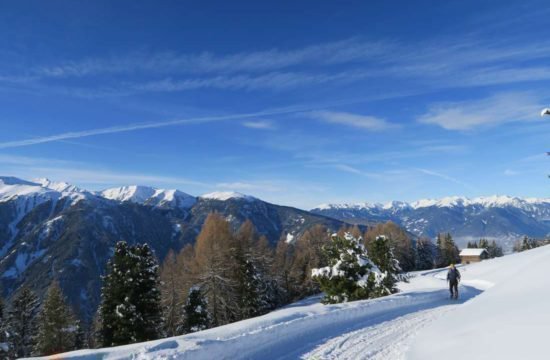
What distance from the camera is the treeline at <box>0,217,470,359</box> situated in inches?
1152

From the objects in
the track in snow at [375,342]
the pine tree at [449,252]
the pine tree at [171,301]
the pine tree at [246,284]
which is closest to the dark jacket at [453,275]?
the track in snow at [375,342]

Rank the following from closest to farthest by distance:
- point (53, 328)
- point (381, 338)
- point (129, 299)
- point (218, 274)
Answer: point (381, 338)
point (129, 299)
point (53, 328)
point (218, 274)

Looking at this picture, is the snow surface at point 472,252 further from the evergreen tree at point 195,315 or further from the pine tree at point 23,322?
the pine tree at point 23,322

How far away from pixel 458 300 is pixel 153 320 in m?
20.8

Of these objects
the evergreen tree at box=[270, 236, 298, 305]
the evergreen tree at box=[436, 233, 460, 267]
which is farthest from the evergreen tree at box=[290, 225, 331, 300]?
the evergreen tree at box=[436, 233, 460, 267]

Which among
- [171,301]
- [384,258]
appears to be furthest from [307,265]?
[384,258]

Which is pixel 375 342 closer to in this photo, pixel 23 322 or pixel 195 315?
pixel 195 315

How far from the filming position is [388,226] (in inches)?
4692

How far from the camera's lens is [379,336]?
14.8 metres

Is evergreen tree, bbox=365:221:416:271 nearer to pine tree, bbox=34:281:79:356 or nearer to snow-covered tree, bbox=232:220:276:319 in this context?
snow-covered tree, bbox=232:220:276:319

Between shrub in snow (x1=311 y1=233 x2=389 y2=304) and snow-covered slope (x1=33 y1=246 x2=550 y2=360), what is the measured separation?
33.1 feet

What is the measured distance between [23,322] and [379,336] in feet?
133

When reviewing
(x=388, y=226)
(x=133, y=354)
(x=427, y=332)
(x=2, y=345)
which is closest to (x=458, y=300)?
(x=427, y=332)

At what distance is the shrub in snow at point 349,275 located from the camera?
2959 centimetres
